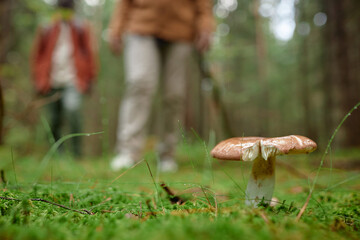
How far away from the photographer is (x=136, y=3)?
359 cm

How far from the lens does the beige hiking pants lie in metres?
3.47

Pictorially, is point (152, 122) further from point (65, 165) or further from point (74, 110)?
point (65, 165)

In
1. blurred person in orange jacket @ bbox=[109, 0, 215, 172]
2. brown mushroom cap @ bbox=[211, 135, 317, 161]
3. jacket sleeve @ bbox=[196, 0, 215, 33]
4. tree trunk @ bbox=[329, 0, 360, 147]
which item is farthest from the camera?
tree trunk @ bbox=[329, 0, 360, 147]

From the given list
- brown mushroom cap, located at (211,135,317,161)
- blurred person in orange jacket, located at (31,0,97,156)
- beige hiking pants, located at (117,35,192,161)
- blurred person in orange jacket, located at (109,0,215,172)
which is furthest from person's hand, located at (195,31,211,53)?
brown mushroom cap, located at (211,135,317,161)

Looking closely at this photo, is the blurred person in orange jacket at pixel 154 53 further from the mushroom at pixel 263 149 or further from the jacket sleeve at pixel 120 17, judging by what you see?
the mushroom at pixel 263 149

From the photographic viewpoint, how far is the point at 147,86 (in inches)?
138

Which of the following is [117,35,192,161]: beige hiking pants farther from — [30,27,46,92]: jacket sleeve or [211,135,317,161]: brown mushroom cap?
[211,135,317,161]: brown mushroom cap

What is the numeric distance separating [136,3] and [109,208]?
3083 mm

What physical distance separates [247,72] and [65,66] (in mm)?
18493

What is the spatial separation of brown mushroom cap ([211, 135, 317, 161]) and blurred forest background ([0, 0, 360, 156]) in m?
2.10

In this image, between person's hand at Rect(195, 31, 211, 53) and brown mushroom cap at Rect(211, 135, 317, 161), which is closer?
brown mushroom cap at Rect(211, 135, 317, 161)

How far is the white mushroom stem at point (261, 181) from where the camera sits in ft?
4.20

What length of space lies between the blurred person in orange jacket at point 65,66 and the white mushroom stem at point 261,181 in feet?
12.5

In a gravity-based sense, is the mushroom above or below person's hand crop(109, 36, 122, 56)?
below
